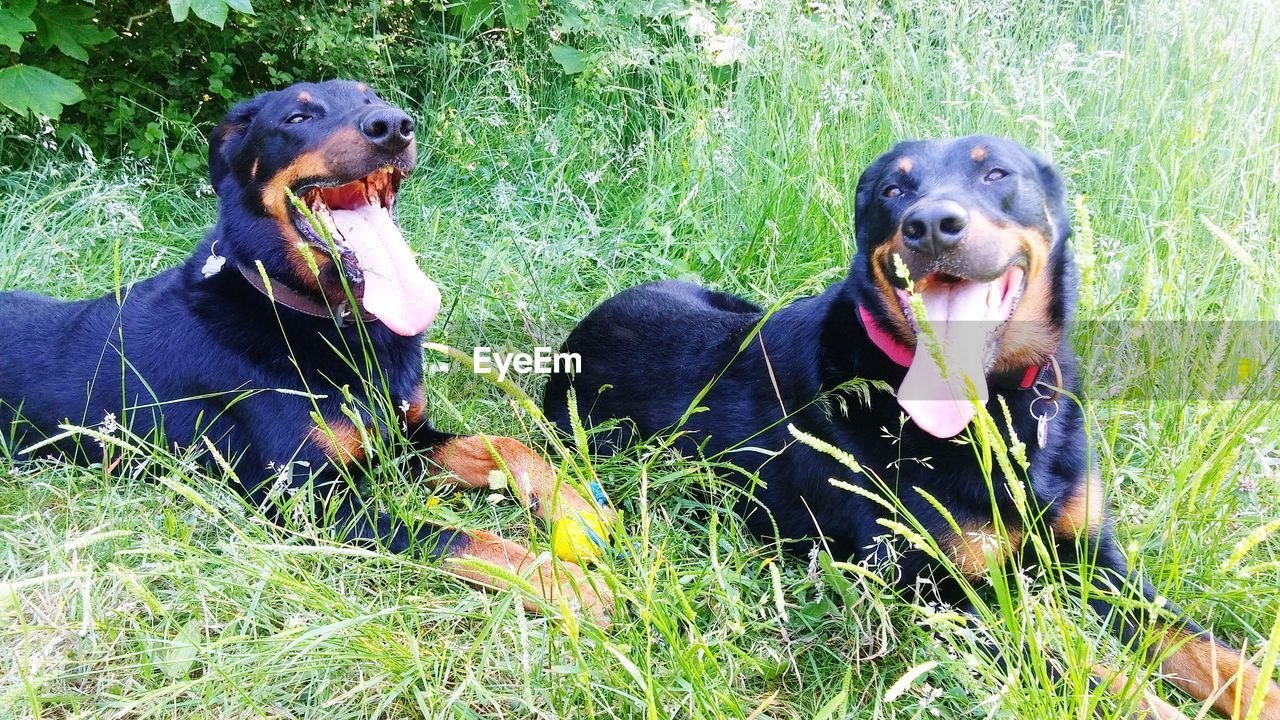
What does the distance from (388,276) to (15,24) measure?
2.48 m

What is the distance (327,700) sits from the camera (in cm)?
188

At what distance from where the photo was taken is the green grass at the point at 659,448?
1.78m

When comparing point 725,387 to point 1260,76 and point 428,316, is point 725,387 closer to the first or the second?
point 428,316

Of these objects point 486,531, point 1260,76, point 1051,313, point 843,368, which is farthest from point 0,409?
point 1260,76

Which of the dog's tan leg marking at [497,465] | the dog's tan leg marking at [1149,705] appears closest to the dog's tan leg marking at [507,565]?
the dog's tan leg marking at [497,465]

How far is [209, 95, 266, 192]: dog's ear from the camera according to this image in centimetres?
294

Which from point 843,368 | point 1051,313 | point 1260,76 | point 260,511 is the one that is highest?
point 1260,76

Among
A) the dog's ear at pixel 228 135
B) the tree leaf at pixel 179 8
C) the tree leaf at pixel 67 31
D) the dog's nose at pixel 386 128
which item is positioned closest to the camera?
the dog's nose at pixel 386 128

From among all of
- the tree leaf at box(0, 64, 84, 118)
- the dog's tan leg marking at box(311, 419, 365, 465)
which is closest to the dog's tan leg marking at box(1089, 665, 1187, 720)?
the dog's tan leg marking at box(311, 419, 365, 465)

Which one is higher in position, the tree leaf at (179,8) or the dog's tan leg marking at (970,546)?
the tree leaf at (179,8)

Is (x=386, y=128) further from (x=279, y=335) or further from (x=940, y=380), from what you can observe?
(x=940, y=380)

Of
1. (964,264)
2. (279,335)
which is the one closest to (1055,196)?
(964,264)

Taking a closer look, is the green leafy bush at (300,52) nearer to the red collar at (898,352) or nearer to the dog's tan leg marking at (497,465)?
the dog's tan leg marking at (497,465)

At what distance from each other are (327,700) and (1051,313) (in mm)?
1916
